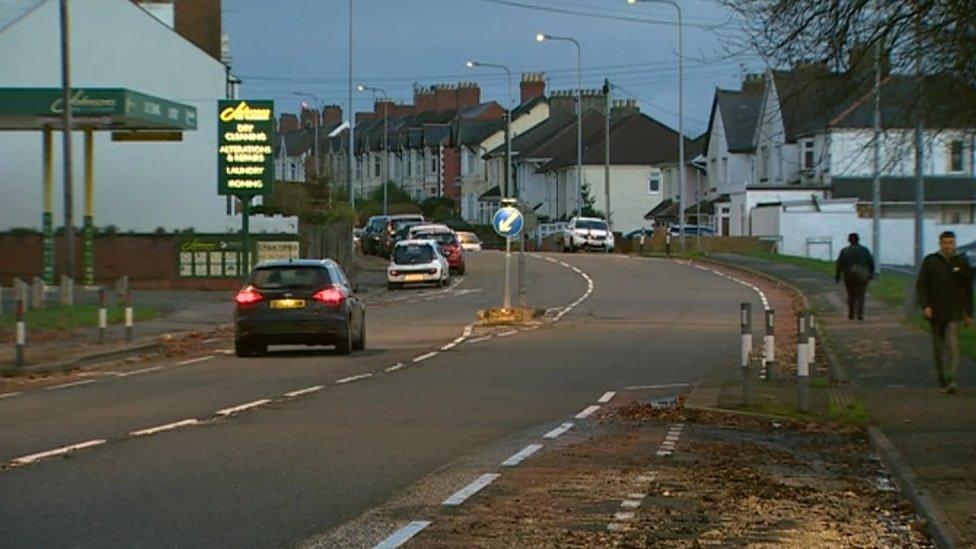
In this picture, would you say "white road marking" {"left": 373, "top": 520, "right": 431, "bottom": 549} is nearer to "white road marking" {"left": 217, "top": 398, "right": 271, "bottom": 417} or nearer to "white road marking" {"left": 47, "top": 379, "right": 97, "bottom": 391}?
"white road marking" {"left": 217, "top": 398, "right": 271, "bottom": 417}

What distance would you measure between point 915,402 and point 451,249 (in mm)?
41493

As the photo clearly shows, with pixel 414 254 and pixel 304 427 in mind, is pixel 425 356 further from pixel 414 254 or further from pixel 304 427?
pixel 414 254

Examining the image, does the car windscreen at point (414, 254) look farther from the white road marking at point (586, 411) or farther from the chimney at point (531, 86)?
the chimney at point (531, 86)

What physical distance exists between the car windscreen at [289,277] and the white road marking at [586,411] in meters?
8.40

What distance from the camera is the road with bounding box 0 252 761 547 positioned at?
10828 mm

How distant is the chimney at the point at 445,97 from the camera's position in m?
140

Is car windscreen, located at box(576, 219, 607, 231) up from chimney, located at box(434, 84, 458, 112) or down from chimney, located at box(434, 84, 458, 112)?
down

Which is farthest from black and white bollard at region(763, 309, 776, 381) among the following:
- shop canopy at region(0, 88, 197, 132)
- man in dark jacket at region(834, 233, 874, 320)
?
shop canopy at region(0, 88, 197, 132)

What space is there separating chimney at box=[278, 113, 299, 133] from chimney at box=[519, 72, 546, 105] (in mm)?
44810

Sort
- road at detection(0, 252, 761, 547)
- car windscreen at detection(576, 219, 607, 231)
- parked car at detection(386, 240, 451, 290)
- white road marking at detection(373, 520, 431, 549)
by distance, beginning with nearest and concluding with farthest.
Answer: white road marking at detection(373, 520, 431, 549), road at detection(0, 252, 761, 547), parked car at detection(386, 240, 451, 290), car windscreen at detection(576, 219, 607, 231)

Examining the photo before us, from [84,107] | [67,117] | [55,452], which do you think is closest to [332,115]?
[84,107]

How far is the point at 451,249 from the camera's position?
59719 millimetres

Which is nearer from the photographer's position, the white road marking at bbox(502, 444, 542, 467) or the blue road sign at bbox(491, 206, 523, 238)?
the white road marking at bbox(502, 444, 542, 467)

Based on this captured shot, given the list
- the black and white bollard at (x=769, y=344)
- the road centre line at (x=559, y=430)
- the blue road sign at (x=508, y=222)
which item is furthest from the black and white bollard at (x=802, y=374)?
the blue road sign at (x=508, y=222)
